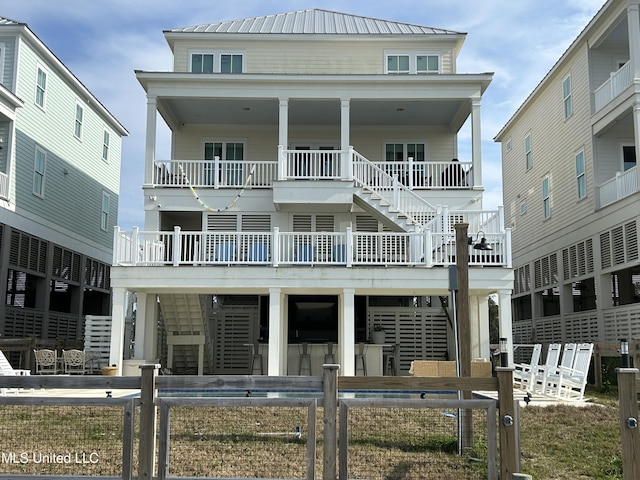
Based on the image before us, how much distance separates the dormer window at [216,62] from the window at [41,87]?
16.6ft

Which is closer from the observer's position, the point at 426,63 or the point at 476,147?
the point at 476,147

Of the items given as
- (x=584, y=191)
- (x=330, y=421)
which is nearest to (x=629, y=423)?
(x=330, y=421)

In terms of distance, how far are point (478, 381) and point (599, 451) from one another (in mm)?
2991

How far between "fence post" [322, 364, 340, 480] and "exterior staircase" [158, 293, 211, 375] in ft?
41.0

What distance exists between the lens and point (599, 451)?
26.9ft

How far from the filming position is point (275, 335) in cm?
1591

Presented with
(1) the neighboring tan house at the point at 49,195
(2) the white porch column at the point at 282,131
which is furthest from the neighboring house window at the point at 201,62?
(1) the neighboring tan house at the point at 49,195

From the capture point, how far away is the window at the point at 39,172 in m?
22.2

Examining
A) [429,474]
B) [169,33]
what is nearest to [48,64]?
[169,33]

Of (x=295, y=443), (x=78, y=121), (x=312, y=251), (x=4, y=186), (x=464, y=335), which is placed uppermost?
(x=78, y=121)

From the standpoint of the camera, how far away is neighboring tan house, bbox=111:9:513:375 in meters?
16.2

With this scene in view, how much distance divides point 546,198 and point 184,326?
13.9 m

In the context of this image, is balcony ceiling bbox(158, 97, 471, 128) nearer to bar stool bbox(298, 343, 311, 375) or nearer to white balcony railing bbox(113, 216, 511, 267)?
white balcony railing bbox(113, 216, 511, 267)

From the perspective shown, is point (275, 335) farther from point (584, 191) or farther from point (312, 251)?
point (584, 191)
